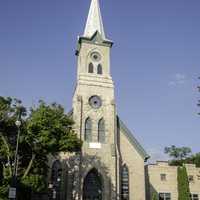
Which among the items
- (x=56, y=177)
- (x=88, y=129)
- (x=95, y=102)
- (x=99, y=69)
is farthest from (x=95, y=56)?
(x=56, y=177)

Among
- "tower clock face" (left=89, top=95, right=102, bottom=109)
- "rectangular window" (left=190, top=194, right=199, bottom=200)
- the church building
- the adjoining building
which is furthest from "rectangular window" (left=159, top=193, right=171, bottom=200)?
"tower clock face" (left=89, top=95, right=102, bottom=109)

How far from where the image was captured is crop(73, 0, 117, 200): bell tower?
1598 inches

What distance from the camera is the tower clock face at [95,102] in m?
44.3

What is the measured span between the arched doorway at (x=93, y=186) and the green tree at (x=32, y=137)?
31.2 ft

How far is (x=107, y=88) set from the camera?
45844 millimetres

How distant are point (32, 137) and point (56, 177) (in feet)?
37.9

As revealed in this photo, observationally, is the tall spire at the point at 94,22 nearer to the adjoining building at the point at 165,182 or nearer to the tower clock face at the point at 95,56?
the tower clock face at the point at 95,56

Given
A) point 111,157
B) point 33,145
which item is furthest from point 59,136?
point 111,157

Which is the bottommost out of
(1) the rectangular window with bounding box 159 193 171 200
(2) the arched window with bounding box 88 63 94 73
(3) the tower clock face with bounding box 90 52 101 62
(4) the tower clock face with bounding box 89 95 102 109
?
(1) the rectangular window with bounding box 159 193 171 200

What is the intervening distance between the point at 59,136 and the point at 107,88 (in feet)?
51.7

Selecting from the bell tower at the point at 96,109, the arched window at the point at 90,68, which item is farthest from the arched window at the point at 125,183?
the arched window at the point at 90,68

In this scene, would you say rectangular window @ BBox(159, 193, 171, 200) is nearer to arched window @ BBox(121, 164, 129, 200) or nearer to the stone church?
the stone church

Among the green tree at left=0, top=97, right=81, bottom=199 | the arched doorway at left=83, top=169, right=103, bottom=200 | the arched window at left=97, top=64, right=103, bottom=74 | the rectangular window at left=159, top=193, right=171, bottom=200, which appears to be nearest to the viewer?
the green tree at left=0, top=97, right=81, bottom=199

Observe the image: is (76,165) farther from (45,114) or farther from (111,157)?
(45,114)
